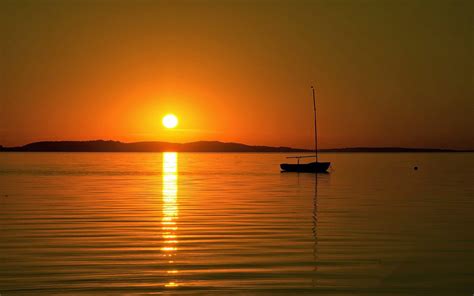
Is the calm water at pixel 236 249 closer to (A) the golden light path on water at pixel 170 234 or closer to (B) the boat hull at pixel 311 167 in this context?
(A) the golden light path on water at pixel 170 234

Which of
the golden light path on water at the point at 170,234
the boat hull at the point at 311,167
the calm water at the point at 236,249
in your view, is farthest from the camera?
the boat hull at the point at 311,167

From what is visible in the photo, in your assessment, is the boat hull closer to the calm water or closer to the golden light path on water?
the golden light path on water

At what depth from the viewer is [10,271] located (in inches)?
722

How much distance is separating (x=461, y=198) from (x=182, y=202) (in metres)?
22.0

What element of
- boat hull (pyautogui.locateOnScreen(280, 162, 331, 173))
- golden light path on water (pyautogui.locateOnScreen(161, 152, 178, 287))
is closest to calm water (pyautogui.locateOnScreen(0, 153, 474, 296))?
golden light path on water (pyautogui.locateOnScreen(161, 152, 178, 287))

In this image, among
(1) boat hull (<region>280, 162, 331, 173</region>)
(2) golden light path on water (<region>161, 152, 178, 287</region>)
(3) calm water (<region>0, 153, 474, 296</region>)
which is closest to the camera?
(3) calm water (<region>0, 153, 474, 296</region>)

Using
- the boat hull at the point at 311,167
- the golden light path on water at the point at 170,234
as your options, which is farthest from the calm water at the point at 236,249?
the boat hull at the point at 311,167

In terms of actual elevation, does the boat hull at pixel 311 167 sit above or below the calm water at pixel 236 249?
above

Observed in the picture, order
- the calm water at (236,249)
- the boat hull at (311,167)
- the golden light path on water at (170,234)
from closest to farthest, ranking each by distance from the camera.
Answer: the calm water at (236,249)
the golden light path on water at (170,234)
the boat hull at (311,167)

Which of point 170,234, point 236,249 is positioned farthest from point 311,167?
point 236,249

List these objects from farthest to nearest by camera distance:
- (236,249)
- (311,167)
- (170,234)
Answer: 1. (311,167)
2. (170,234)
3. (236,249)

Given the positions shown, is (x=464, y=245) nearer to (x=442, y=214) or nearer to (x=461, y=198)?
(x=442, y=214)

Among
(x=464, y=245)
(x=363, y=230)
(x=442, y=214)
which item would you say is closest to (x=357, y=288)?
(x=464, y=245)

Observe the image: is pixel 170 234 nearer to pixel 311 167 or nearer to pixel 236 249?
pixel 236 249
